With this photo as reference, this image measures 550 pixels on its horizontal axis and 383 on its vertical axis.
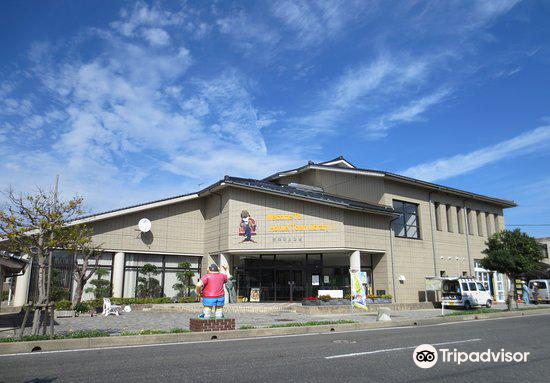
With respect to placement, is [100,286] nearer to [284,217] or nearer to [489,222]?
[284,217]

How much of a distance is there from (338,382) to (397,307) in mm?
19200

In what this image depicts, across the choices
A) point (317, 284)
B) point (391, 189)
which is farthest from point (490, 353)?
point (391, 189)

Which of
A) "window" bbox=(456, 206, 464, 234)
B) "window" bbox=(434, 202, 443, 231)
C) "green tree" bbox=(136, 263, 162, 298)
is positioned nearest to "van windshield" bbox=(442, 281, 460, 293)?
"window" bbox=(434, 202, 443, 231)

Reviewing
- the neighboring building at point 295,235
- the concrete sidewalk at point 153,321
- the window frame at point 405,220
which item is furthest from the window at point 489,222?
the concrete sidewalk at point 153,321

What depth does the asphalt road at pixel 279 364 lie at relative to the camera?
19.8 feet

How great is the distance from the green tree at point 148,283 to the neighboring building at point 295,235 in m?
0.38

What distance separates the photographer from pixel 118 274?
25531 mm

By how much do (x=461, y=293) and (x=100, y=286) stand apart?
67.5 feet

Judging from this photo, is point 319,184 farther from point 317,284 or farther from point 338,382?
point 338,382

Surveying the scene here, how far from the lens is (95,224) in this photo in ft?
81.9

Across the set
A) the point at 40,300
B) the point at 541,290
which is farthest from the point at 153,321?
the point at 541,290

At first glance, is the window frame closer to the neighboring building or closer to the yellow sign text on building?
the neighboring building

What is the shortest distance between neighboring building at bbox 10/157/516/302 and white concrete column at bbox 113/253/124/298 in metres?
0.06

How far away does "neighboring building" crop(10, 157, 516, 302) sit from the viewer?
2533 cm
